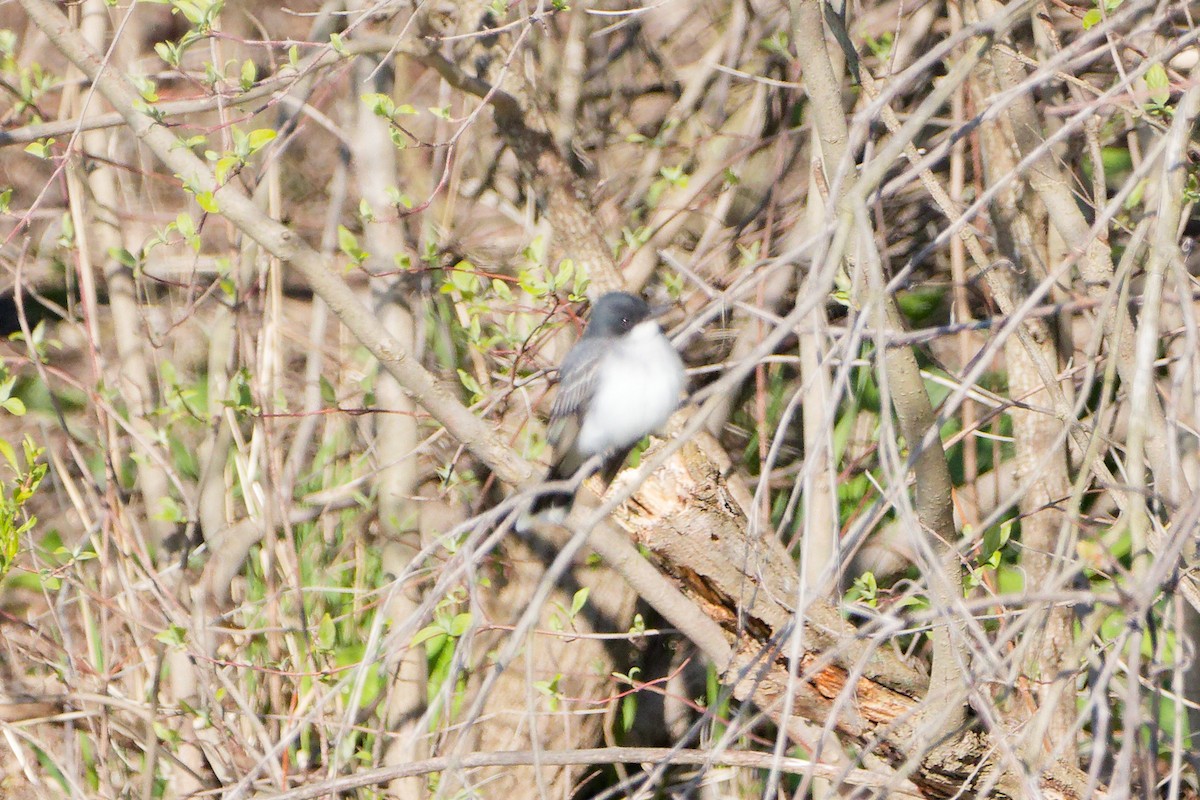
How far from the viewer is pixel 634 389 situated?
12.2 feet

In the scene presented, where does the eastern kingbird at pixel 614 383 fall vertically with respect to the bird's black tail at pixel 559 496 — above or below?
above

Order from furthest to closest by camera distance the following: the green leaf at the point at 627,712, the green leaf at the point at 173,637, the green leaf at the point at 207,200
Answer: the green leaf at the point at 627,712 → the green leaf at the point at 173,637 → the green leaf at the point at 207,200

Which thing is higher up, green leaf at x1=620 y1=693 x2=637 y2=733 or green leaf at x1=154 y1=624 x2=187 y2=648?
green leaf at x1=154 y1=624 x2=187 y2=648

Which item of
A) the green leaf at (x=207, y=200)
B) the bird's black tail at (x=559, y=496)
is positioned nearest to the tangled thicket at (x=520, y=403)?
the bird's black tail at (x=559, y=496)

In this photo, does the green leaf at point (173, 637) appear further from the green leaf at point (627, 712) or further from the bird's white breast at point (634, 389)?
the green leaf at point (627, 712)

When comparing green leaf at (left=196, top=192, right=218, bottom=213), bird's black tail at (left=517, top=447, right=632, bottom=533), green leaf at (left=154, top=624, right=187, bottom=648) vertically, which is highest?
green leaf at (left=196, top=192, right=218, bottom=213)

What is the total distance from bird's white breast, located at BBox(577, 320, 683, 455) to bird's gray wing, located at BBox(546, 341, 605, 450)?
0.08ft

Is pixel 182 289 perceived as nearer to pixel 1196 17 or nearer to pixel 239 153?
pixel 239 153

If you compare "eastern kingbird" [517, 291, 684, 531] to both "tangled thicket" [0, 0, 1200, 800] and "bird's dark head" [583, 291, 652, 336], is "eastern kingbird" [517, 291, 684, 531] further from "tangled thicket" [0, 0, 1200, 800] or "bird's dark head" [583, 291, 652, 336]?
"tangled thicket" [0, 0, 1200, 800]

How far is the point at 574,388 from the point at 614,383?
0.13 meters

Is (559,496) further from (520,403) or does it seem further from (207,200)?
(207,200)

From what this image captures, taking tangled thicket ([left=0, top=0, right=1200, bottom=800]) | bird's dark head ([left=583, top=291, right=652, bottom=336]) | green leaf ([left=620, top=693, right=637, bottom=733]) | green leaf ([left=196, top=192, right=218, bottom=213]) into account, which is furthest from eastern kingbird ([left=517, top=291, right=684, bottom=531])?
green leaf ([left=196, top=192, right=218, bottom=213])

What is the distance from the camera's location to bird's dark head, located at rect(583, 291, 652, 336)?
3744 mm

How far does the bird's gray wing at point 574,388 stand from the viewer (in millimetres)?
3777
